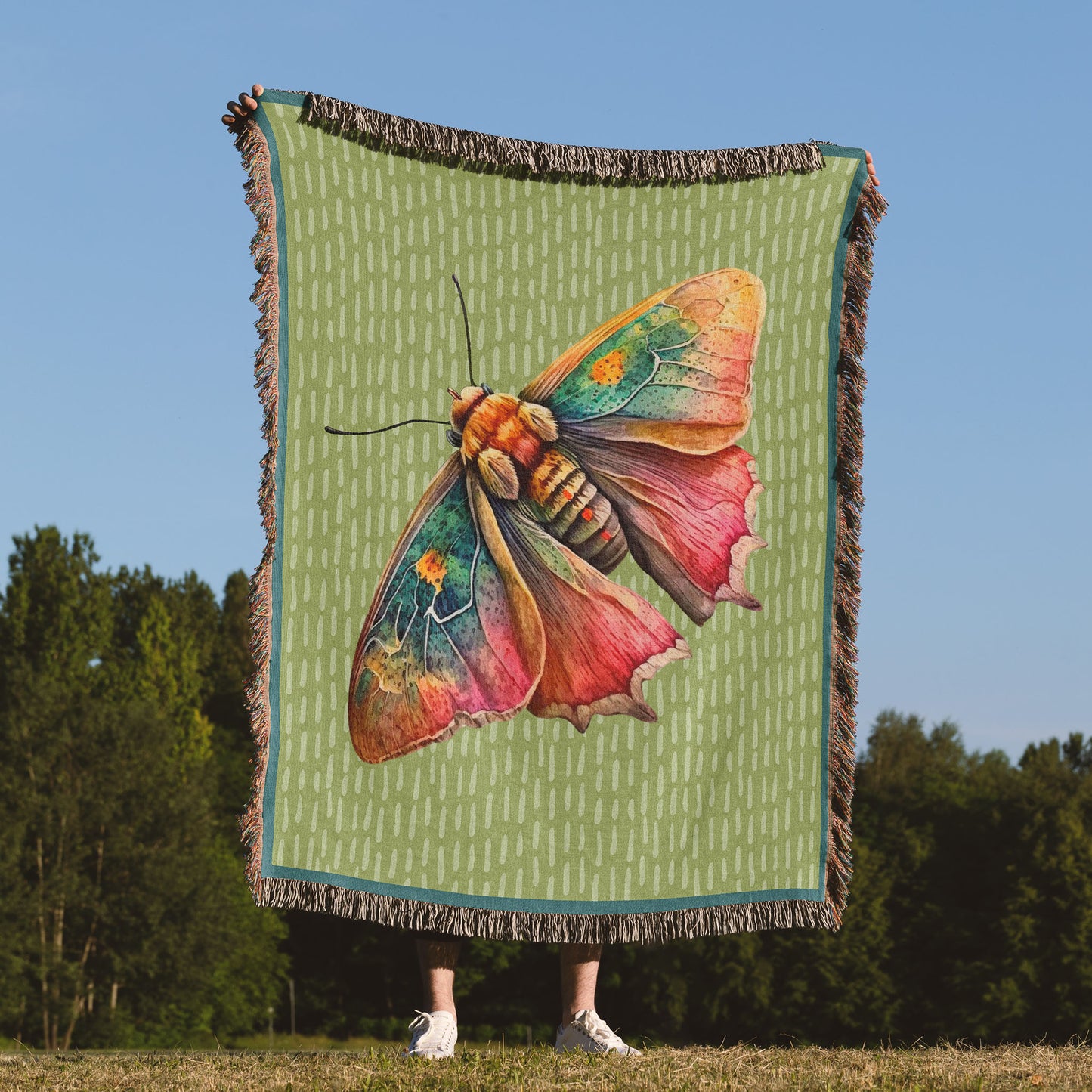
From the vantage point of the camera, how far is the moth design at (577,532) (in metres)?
6.39

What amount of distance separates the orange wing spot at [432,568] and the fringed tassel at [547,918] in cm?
131

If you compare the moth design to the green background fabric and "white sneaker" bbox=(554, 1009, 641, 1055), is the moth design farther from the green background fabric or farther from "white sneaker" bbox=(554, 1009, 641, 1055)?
"white sneaker" bbox=(554, 1009, 641, 1055)

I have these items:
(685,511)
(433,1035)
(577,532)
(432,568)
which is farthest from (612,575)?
A: (433,1035)

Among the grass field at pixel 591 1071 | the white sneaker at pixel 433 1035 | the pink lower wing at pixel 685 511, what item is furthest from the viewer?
the pink lower wing at pixel 685 511

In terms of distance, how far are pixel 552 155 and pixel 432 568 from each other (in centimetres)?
191

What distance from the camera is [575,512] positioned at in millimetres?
6602

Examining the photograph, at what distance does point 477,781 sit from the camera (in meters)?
6.33

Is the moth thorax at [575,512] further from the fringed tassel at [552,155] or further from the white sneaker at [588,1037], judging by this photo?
the white sneaker at [588,1037]

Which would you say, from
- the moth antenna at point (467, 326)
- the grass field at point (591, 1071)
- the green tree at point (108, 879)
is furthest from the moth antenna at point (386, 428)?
the green tree at point (108, 879)

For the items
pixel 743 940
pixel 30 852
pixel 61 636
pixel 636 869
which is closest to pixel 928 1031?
pixel 743 940

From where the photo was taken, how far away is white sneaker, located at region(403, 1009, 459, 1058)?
6.02 m

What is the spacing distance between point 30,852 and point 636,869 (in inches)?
1074

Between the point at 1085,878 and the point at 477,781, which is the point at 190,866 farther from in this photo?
the point at 477,781

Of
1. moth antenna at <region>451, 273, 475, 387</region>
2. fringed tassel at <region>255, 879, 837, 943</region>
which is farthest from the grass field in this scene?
moth antenna at <region>451, 273, 475, 387</region>
